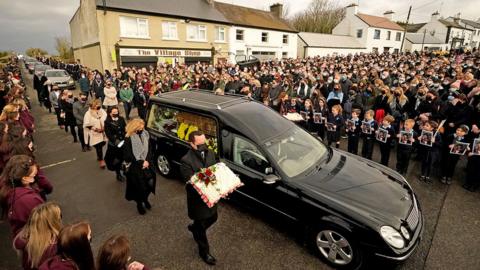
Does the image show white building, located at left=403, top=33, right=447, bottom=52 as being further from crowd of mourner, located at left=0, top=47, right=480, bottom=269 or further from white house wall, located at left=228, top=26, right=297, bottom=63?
crowd of mourner, located at left=0, top=47, right=480, bottom=269

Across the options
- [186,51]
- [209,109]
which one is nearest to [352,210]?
[209,109]

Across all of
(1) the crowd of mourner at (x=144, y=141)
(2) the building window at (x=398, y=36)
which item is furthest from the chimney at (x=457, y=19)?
(1) the crowd of mourner at (x=144, y=141)

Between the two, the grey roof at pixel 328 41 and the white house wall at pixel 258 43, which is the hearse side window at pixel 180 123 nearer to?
the white house wall at pixel 258 43

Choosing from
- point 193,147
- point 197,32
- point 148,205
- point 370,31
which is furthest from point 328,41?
point 193,147

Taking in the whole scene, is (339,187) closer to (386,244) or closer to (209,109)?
(386,244)

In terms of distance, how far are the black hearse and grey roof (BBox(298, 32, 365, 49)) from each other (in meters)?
37.7

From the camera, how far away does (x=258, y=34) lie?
1260 inches

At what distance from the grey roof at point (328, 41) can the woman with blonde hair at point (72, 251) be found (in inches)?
1615

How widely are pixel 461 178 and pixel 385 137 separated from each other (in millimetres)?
1945

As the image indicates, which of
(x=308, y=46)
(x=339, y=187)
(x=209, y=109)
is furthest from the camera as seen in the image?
(x=308, y=46)

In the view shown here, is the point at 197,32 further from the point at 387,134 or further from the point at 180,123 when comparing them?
the point at 387,134

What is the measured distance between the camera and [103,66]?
859 inches

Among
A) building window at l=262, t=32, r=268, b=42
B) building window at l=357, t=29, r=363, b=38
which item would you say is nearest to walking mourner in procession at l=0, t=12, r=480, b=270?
building window at l=262, t=32, r=268, b=42

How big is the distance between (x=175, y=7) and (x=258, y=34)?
426 inches
